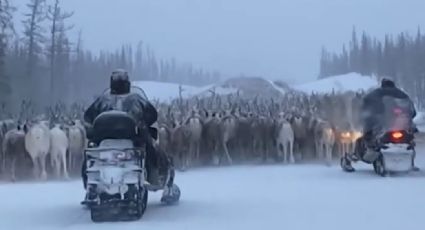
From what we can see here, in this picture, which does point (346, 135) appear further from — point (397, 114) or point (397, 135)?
point (397, 135)

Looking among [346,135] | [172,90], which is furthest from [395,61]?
[346,135]

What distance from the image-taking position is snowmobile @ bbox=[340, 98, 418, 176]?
15.8m

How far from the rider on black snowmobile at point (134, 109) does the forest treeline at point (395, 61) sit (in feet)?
149

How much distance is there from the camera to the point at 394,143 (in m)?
15.9

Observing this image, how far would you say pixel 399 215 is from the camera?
389 inches

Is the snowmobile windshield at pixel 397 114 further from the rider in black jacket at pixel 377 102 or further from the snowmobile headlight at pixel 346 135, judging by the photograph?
the snowmobile headlight at pixel 346 135

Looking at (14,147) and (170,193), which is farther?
(14,147)

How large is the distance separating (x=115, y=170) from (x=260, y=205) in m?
2.45

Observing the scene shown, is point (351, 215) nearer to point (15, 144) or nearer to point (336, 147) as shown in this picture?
point (15, 144)

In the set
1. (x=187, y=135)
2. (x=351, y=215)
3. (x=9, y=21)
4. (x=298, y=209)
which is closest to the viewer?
(x=351, y=215)

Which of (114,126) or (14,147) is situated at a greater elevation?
(114,126)

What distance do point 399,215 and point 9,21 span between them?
33823 mm

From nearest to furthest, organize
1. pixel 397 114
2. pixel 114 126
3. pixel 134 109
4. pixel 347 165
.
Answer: pixel 114 126 → pixel 134 109 → pixel 397 114 → pixel 347 165

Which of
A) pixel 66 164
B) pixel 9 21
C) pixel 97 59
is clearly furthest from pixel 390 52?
pixel 66 164
